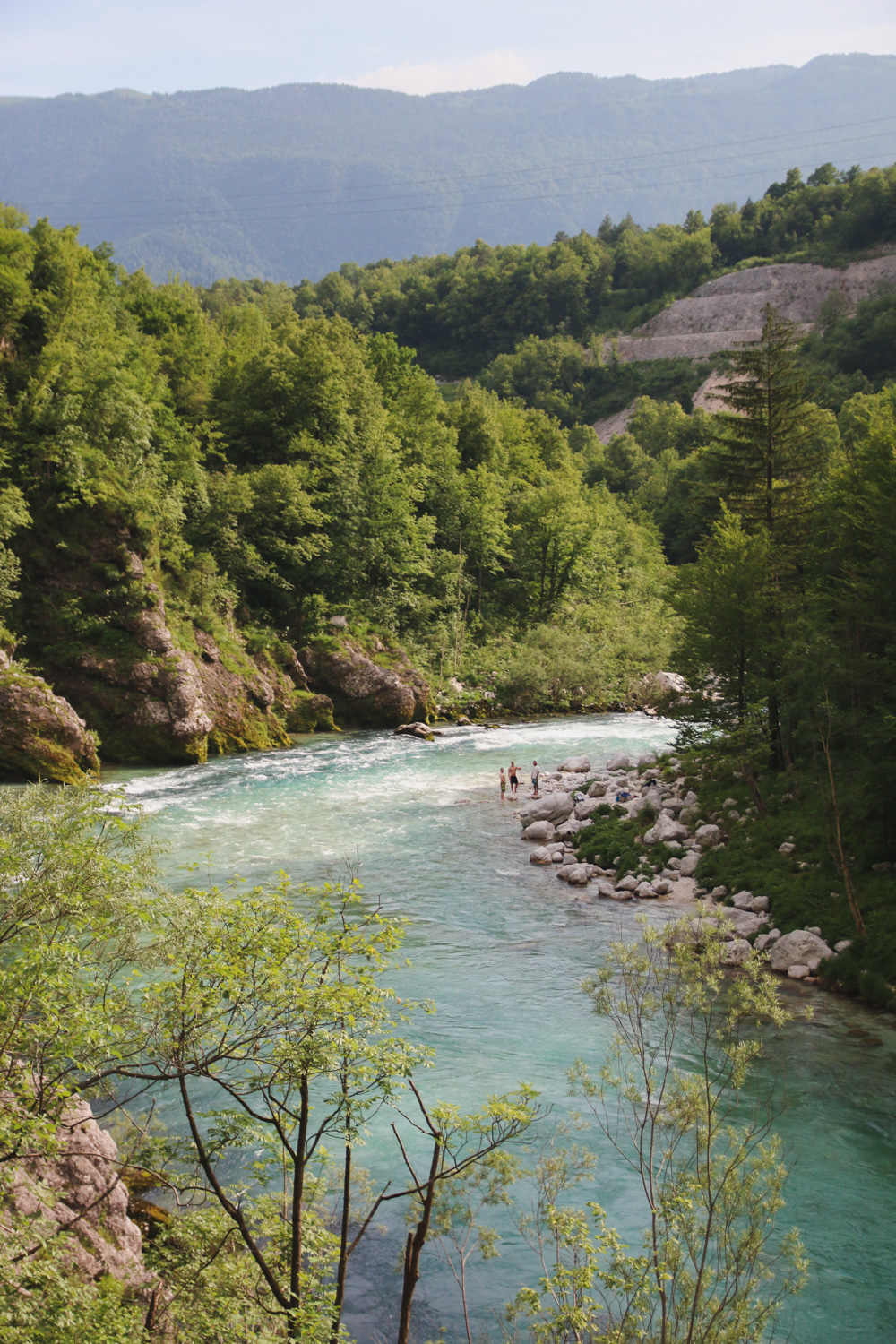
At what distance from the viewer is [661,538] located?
77.4 meters

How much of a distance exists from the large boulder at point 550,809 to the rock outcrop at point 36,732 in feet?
42.0

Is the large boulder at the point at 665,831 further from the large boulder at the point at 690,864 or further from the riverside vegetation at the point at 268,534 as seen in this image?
the riverside vegetation at the point at 268,534

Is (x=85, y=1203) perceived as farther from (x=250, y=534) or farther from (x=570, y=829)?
(x=250, y=534)

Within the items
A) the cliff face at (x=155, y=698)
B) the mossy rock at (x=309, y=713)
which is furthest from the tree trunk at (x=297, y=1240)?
the mossy rock at (x=309, y=713)

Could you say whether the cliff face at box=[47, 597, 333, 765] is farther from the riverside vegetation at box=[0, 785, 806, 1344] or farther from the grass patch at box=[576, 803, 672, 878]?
the riverside vegetation at box=[0, 785, 806, 1344]

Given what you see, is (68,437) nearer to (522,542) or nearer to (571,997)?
(571,997)

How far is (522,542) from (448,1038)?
44424mm

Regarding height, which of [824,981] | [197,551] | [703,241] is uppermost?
[703,241]

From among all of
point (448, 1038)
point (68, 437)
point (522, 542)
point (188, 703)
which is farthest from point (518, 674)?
point (448, 1038)

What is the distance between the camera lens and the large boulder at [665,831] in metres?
19.7

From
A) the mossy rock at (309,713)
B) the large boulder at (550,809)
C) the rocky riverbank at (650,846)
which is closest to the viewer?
the rocky riverbank at (650,846)

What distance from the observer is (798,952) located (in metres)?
14.2

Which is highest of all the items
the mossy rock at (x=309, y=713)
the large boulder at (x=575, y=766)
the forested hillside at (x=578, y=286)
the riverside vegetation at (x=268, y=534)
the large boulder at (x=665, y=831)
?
the forested hillside at (x=578, y=286)

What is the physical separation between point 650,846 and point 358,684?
1992 cm
